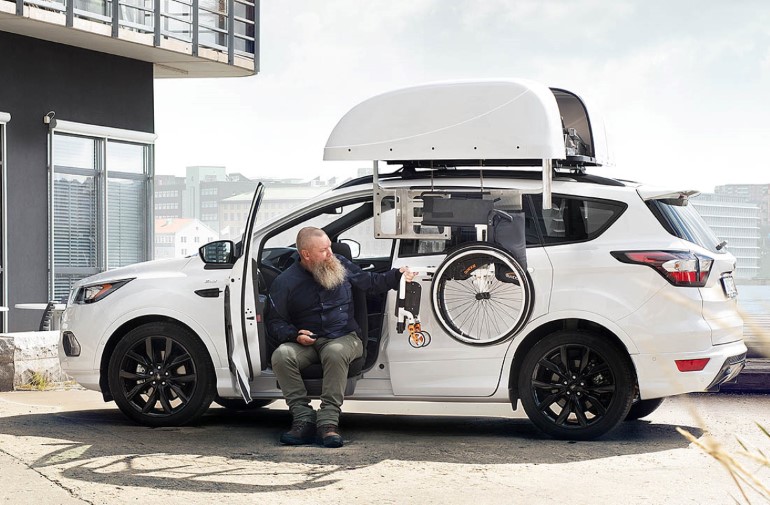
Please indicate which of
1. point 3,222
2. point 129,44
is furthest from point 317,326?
point 129,44

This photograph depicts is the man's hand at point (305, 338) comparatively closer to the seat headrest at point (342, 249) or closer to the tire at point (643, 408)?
the seat headrest at point (342, 249)

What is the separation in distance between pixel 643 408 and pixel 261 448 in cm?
314

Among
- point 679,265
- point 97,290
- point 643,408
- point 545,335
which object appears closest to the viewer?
point 679,265

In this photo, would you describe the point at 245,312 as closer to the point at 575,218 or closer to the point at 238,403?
the point at 238,403

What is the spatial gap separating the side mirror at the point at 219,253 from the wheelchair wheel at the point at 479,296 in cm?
159

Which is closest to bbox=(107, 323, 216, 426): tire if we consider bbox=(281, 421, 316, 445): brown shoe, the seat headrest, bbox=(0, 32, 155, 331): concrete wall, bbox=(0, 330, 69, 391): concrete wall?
bbox=(281, 421, 316, 445): brown shoe

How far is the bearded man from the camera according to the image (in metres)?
7.68

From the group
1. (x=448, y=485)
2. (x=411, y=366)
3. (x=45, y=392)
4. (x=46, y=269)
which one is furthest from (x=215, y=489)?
(x=46, y=269)

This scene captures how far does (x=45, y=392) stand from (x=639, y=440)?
244 inches

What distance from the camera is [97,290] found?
28.2 feet

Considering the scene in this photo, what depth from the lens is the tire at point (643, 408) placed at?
8.83 meters

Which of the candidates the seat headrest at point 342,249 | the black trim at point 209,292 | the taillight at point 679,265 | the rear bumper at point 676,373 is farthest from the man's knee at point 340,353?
the taillight at point 679,265

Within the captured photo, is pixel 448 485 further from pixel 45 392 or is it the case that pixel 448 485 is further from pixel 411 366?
pixel 45 392

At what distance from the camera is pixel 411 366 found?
778 centimetres
